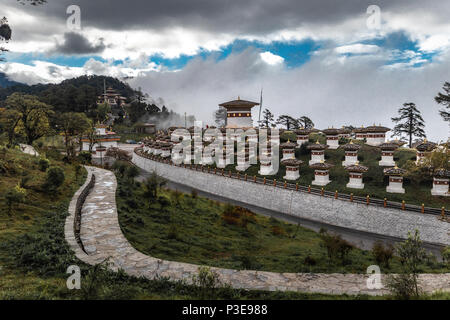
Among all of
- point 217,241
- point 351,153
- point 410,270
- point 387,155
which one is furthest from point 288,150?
point 410,270

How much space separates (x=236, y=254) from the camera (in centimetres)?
1168

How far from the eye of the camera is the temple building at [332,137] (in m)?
29.8

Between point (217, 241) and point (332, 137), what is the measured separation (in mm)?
21646

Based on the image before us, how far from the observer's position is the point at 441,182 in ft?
63.6

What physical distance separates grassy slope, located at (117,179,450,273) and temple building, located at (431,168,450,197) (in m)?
9.18

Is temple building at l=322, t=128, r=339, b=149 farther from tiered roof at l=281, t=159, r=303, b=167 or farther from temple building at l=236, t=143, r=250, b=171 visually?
temple building at l=236, t=143, r=250, b=171

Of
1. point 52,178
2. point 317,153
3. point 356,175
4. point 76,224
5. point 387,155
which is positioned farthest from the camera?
point 317,153

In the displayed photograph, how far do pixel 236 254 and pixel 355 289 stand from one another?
470 centimetres

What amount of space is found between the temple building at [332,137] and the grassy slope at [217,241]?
13.7 metres

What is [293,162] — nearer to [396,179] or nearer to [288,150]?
[288,150]

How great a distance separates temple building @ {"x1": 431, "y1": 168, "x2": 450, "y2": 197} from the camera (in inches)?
754

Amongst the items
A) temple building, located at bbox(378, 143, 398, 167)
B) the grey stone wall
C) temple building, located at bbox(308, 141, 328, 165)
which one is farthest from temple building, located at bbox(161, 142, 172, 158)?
temple building, located at bbox(378, 143, 398, 167)

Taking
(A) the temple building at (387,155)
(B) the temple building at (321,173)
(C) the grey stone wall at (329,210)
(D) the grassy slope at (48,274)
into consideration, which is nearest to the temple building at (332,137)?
(A) the temple building at (387,155)

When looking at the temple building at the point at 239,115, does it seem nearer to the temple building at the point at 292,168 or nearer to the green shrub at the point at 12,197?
the temple building at the point at 292,168
